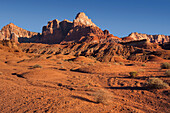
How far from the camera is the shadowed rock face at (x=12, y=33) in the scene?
505ft

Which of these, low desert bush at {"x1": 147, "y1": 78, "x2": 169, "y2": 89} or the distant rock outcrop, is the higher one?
the distant rock outcrop

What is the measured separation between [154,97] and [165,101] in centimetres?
61

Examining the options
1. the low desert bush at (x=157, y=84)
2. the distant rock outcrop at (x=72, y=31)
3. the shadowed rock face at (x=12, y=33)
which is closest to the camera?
the low desert bush at (x=157, y=84)

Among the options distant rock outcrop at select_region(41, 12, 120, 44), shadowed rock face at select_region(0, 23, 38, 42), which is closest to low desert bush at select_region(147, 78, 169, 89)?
distant rock outcrop at select_region(41, 12, 120, 44)

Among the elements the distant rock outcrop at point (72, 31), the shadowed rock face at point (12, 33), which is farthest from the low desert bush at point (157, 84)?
the shadowed rock face at point (12, 33)

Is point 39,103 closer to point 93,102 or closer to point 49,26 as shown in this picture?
point 93,102

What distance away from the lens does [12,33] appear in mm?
157625

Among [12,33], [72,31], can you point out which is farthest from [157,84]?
[12,33]

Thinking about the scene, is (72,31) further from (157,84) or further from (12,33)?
(157,84)

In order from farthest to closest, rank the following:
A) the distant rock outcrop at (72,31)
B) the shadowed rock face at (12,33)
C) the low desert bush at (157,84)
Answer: the shadowed rock face at (12,33) → the distant rock outcrop at (72,31) → the low desert bush at (157,84)

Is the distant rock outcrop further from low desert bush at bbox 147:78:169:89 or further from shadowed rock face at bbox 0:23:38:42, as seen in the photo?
low desert bush at bbox 147:78:169:89

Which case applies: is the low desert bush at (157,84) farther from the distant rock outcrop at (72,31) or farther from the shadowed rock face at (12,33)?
the shadowed rock face at (12,33)

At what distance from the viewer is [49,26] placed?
527 feet

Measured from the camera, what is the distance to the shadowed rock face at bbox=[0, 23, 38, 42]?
505 ft
